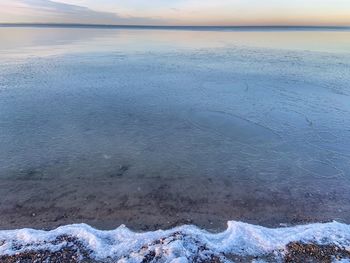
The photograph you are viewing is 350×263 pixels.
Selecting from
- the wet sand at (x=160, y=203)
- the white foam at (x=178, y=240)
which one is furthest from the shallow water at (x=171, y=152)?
the white foam at (x=178, y=240)

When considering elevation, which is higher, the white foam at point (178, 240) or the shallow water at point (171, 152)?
the white foam at point (178, 240)

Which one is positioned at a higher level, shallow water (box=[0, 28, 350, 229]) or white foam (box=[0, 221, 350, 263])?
white foam (box=[0, 221, 350, 263])

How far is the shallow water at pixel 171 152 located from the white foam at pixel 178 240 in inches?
13.9

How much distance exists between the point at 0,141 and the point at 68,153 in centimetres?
234

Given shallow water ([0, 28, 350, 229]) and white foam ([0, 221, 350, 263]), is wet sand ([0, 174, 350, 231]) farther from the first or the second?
white foam ([0, 221, 350, 263])

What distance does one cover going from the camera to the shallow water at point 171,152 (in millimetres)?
6273

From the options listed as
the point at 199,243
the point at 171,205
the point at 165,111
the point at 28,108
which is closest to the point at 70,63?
the point at 28,108

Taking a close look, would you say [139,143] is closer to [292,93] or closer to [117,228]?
[117,228]

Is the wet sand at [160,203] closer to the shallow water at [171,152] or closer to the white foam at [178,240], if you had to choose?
the shallow water at [171,152]

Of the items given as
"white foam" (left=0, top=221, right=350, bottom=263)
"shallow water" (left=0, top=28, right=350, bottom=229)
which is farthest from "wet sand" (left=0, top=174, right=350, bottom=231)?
"white foam" (left=0, top=221, right=350, bottom=263)

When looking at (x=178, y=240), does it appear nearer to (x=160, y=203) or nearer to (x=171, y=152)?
(x=160, y=203)

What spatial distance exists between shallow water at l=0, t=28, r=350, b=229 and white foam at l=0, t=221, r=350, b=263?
0.35m

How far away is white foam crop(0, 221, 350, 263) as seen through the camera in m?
4.90

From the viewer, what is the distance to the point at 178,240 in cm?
516
